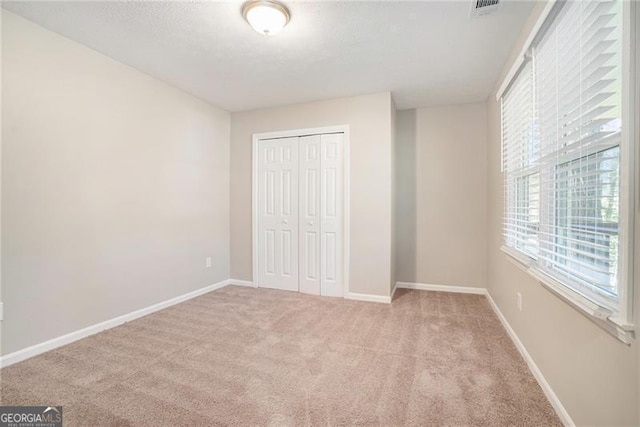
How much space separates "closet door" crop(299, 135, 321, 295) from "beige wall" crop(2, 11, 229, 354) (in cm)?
136

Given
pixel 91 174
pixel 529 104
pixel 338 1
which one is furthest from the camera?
pixel 91 174

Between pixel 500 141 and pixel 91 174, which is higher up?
pixel 500 141

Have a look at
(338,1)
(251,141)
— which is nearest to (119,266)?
(251,141)

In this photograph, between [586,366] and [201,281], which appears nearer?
[586,366]

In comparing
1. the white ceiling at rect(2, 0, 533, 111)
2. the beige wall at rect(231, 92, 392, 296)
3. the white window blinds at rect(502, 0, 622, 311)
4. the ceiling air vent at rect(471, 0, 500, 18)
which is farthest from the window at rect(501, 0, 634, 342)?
the beige wall at rect(231, 92, 392, 296)

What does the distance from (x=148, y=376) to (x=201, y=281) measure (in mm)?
1911

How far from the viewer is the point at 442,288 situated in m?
3.96

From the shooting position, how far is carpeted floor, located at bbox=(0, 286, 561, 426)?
159 cm

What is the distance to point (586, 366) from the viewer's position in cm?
132

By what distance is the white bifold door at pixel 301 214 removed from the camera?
370 centimetres

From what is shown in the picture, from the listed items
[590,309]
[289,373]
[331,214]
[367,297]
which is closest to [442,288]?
[367,297]

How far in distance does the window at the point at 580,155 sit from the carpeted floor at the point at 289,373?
815 millimetres

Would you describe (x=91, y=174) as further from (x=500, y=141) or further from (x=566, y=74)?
(x=500, y=141)

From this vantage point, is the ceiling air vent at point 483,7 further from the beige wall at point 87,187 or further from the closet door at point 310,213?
the beige wall at point 87,187
